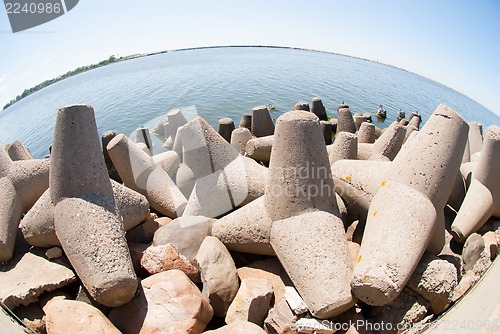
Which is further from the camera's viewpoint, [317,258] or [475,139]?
[475,139]

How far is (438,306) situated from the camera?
209cm

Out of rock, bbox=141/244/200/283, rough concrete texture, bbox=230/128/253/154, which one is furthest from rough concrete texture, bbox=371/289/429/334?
rough concrete texture, bbox=230/128/253/154

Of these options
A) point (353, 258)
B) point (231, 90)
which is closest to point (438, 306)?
point (353, 258)

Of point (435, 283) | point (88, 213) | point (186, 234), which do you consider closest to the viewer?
point (435, 283)

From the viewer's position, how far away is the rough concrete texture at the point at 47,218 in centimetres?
263

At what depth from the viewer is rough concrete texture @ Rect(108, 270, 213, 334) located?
6.69ft

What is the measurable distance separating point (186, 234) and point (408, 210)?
1919mm

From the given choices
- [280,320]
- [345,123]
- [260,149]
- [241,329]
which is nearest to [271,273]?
[280,320]

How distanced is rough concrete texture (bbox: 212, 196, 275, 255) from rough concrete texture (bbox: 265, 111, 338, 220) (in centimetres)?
16

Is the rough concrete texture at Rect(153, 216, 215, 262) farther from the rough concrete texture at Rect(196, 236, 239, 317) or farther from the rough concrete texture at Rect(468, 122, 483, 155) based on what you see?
the rough concrete texture at Rect(468, 122, 483, 155)

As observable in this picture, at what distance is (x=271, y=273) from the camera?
8.47 feet

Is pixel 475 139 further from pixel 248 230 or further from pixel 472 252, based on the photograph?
pixel 248 230

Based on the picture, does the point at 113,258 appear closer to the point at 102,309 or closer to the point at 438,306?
the point at 102,309

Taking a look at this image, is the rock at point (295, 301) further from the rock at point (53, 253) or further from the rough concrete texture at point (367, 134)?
the rough concrete texture at point (367, 134)
